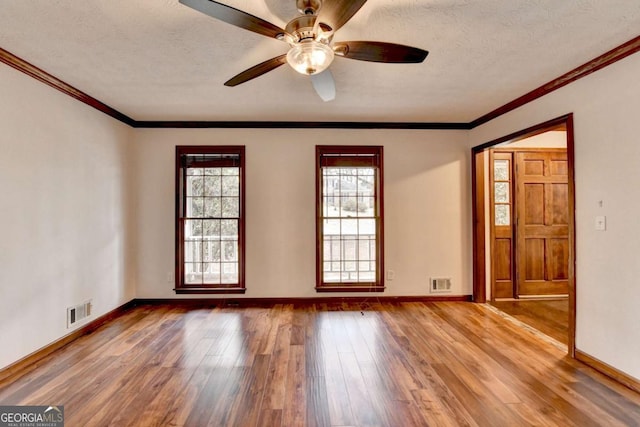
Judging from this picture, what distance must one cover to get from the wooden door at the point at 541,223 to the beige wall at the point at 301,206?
861 millimetres

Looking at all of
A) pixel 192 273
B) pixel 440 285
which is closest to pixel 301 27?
pixel 192 273

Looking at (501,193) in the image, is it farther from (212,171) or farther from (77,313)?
(77,313)

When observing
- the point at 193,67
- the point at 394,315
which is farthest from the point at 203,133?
the point at 394,315

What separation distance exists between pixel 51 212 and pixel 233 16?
270cm

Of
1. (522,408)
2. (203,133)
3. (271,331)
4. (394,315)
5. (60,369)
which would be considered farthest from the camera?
(203,133)

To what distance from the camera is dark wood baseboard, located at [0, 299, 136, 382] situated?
8.41ft

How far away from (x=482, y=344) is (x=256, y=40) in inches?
134

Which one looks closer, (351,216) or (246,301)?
(246,301)

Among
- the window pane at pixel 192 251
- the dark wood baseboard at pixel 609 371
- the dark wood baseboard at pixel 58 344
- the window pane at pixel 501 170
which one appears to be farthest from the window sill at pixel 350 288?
the dark wood baseboard at pixel 58 344

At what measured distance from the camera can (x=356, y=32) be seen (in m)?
2.23

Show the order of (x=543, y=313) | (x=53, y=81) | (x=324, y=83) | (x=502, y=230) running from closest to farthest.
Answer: (x=324, y=83) < (x=53, y=81) < (x=543, y=313) < (x=502, y=230)

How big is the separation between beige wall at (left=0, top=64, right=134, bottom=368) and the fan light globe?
244cm

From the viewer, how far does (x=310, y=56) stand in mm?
1857

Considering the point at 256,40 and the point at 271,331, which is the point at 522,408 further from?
the point at 256,40
